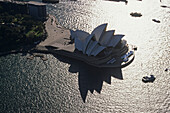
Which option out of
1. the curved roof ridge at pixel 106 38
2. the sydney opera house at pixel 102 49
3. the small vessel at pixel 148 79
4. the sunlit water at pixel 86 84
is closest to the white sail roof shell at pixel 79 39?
the sydney opera house at pixel 102 49

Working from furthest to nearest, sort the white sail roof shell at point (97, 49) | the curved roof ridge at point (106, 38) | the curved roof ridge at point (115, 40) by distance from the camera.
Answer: the curved roof ridge at point (106, 38), the curved roof ridge at point (115, 40), the white sail roof shell at point (97, 49)

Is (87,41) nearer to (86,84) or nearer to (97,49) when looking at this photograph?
(97,49)

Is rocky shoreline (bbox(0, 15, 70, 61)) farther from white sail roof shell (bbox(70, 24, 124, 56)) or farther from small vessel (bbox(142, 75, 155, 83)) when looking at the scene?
small vessel (bbox(142, 75, 155, 83))

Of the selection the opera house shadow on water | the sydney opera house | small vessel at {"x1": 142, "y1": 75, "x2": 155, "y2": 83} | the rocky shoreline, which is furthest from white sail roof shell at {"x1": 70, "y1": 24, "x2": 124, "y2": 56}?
small vessel at {"x1": 142, "y1": 75, "x2": 155, "y2": 83}

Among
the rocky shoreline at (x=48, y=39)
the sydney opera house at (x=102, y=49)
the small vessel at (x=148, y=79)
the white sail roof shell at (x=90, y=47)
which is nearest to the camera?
the small vessel at (x=148, y=79)

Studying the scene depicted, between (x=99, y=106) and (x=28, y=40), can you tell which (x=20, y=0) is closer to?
(x=28, y=40)

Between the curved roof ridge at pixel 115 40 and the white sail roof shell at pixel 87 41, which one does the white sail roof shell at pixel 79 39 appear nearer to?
the white sail roof shell at pixel 87 41
